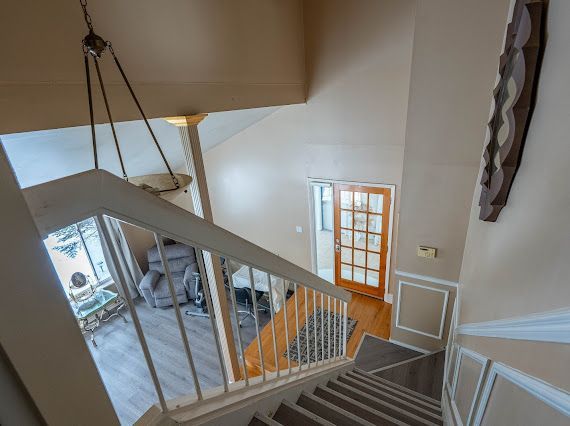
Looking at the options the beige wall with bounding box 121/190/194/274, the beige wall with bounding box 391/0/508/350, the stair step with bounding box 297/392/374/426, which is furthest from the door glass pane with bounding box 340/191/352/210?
the stair step with bounding box 297/392/374/426

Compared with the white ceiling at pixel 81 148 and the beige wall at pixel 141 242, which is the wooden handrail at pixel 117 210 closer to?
the white ceiling at pixel 81 148

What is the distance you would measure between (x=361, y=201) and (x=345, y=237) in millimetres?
733

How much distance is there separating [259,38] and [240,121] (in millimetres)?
1331

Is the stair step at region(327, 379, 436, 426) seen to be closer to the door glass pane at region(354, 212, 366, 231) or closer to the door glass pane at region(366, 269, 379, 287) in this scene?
the door glass pane at region(354, 212, 366, 231)

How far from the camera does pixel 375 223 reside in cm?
457

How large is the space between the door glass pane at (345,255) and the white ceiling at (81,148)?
2.75 meters

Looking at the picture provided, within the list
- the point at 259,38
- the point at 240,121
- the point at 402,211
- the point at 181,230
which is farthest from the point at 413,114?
the point at 181,230

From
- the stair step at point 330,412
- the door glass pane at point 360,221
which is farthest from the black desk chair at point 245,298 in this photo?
the stair step at point 330,412

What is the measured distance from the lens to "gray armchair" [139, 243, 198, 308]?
196 inches

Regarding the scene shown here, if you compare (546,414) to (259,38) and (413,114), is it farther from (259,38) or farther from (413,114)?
(259,38)

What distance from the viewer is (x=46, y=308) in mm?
427

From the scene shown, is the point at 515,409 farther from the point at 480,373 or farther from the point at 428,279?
the point at 428,279

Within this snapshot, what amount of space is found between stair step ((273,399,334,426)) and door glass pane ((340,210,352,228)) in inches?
142

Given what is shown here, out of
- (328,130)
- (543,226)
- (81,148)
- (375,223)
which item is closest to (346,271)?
(375,223)
